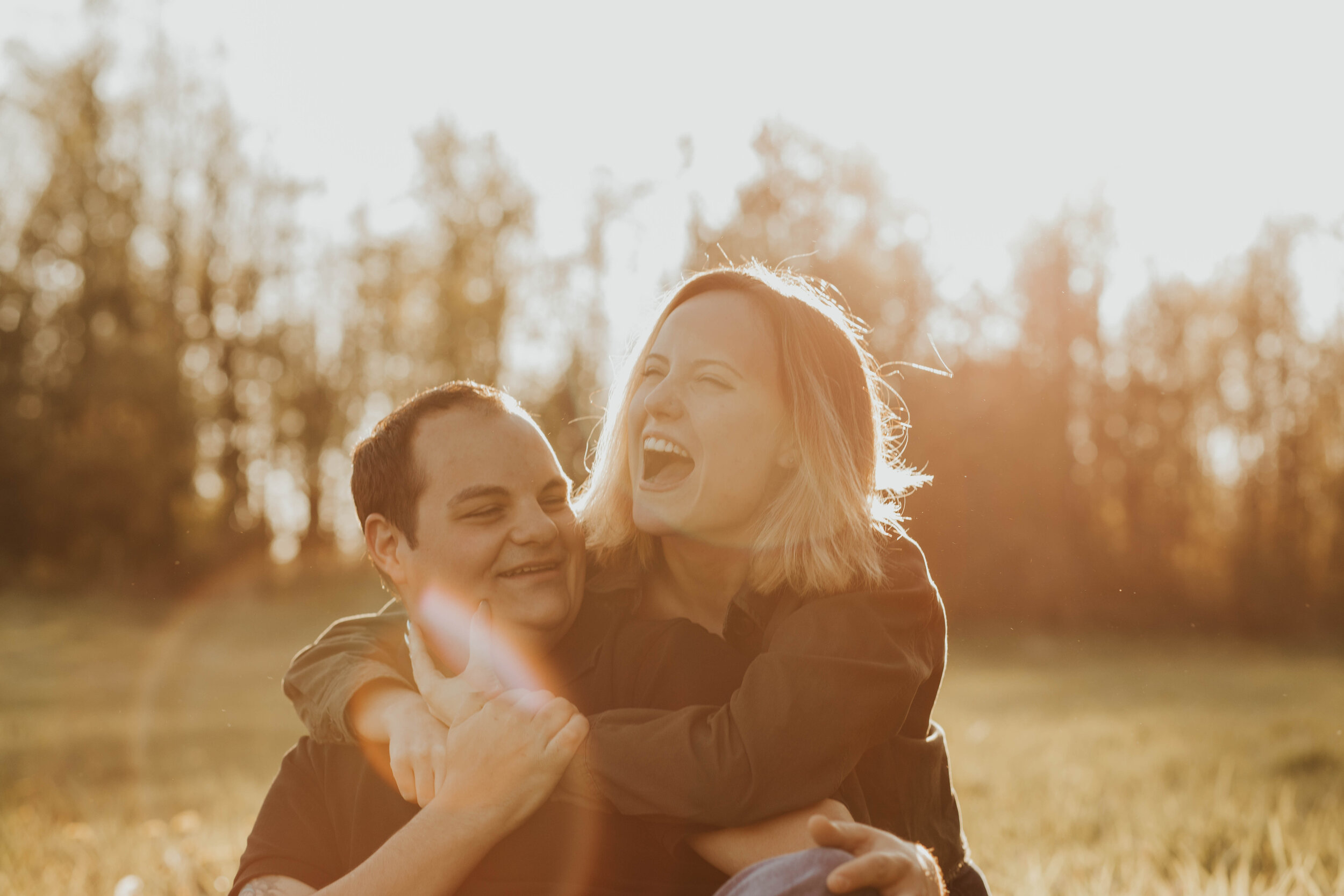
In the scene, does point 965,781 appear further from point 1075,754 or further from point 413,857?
point 413,857

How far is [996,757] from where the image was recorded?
28.0 feet

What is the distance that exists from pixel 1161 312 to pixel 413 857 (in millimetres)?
26246

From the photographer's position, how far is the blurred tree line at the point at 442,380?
21.6 meters

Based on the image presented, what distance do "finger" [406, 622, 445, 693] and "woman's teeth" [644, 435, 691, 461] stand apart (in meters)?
0.82

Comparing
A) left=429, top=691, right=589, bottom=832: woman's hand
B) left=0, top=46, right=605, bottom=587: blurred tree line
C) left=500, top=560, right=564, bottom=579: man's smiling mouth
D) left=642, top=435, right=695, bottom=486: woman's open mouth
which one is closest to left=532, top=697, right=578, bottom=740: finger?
left=429, top=691, right=589, bottom=832: woman's hand

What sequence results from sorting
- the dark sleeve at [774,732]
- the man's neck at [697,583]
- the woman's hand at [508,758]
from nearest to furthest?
the dark sleeve at [774,732] → the woman's hand at [508,758] → the man's neck at [697,583]

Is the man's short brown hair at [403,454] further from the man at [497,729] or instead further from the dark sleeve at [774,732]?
the dark sleeve at [774,732]

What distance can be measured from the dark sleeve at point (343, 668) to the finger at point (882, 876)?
138 centimetres

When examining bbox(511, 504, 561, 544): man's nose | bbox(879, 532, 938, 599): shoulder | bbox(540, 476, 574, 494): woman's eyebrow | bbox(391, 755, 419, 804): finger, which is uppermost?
bbox(540, 476, 574, 494): woman's eyebrow

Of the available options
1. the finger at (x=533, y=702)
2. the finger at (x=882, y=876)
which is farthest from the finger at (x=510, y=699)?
the finger at (x=882, y=876)

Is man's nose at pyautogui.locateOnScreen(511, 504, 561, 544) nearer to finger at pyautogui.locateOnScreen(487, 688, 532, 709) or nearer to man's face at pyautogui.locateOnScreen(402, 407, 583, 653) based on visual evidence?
man's face at pyautogui.locateOnScreen(402, 407, 583, 653)

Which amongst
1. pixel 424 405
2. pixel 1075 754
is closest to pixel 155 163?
pixel 1075 754

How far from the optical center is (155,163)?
1004 inches

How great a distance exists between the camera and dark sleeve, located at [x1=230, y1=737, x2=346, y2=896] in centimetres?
271
